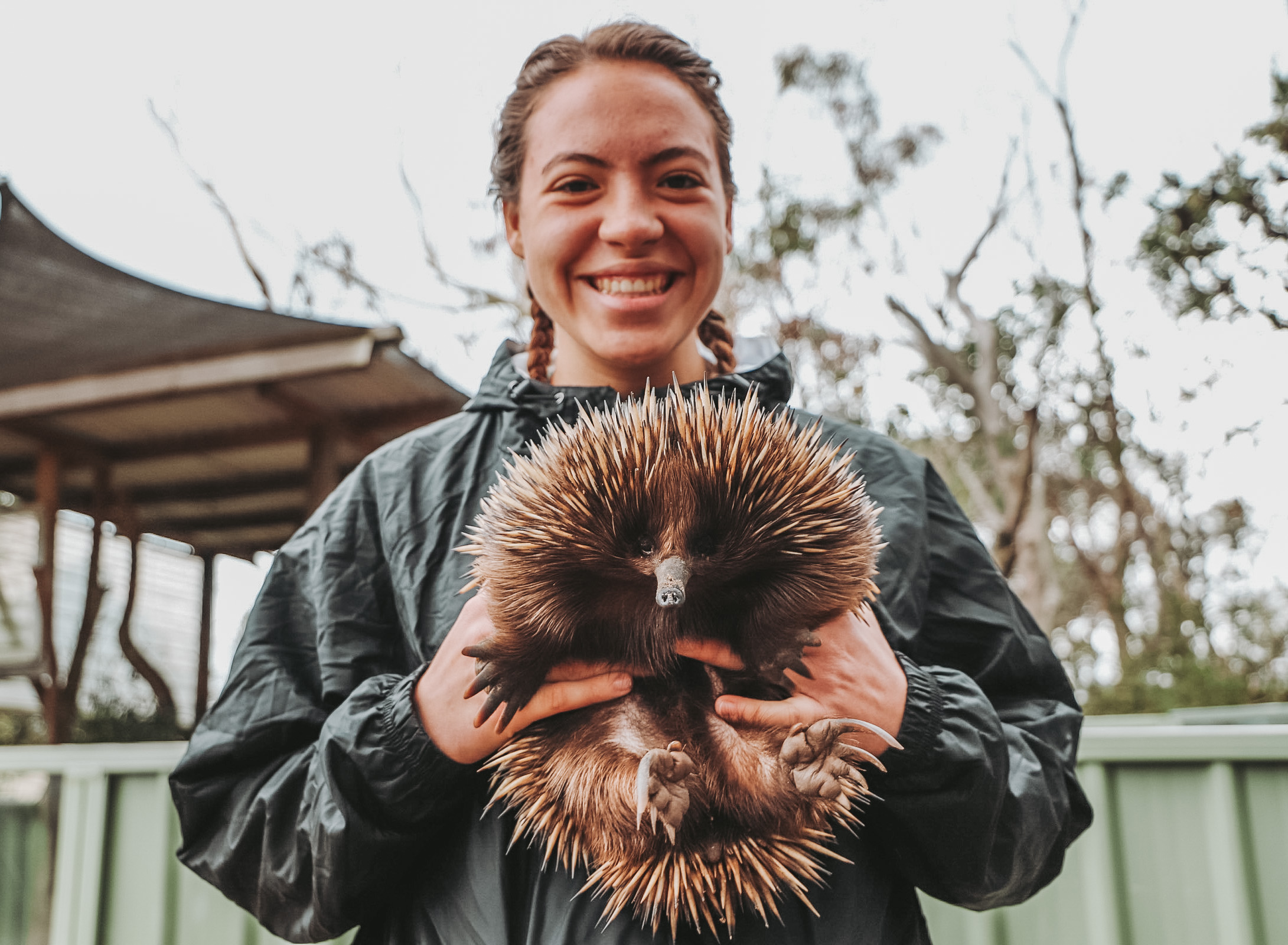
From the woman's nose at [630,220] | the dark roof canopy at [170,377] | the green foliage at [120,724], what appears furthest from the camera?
the green foliage at [120,724]

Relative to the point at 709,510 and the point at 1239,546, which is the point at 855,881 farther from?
the point at 1239,546

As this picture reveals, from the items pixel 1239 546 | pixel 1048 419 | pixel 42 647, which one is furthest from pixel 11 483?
pixel 1239 546

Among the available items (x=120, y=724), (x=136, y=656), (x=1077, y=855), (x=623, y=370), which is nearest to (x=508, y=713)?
(x=623, y=370)

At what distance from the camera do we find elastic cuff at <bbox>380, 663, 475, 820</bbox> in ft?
4.17

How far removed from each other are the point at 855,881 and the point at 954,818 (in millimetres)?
161

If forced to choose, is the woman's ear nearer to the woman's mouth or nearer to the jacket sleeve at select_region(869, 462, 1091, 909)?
the woman's mouth

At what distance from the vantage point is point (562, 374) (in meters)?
1.79

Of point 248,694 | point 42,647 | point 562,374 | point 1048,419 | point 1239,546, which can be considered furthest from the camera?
point 1239,546

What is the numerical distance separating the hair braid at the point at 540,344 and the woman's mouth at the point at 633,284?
0.30m

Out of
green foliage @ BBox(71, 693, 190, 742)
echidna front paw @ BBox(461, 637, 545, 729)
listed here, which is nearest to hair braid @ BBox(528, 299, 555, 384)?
echidna front paw @ BBox(461, 637, 545, 729)

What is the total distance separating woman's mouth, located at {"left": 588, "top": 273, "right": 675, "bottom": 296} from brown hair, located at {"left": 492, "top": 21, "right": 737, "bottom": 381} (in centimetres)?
28

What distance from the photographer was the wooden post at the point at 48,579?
630 centimetres

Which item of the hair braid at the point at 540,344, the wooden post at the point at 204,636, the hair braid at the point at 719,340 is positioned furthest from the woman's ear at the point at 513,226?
the wooden post at the point at 204,636

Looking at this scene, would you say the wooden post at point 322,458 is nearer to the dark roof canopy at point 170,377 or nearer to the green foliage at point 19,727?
the dark roof canopy at point 170,377
